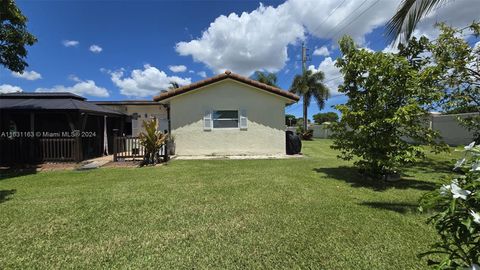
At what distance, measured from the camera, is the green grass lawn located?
317 centimetres

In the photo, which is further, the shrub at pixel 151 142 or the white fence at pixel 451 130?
the white fence at pixel 451 130

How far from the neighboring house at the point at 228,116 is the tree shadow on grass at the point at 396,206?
825cm

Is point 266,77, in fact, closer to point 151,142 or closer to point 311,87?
point 311,87

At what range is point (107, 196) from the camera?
5.91 m

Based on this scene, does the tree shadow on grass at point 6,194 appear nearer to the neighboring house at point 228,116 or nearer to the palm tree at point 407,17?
the neighboring house at point 228,116

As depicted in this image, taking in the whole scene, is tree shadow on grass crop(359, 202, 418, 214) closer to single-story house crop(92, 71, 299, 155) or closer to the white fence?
single-story house crop(92, 71, 299, 155)

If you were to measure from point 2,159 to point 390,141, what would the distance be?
44.7ft

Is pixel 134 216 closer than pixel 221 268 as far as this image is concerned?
No

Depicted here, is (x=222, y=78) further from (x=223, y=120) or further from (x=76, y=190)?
(x=76, y=190)

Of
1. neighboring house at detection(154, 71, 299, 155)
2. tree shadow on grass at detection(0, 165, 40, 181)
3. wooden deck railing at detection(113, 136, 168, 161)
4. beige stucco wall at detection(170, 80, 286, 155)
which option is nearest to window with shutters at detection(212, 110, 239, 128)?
neighboring house at detection(154, 71, 299, 155)

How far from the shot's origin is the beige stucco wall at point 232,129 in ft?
42.7

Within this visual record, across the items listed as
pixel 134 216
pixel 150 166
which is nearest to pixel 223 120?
pixel 150 166

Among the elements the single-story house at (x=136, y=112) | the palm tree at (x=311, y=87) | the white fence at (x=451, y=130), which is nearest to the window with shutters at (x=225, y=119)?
the single-story house at (x=136, y=112)

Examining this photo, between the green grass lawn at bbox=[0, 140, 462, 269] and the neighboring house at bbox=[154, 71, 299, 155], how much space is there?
5599mm
